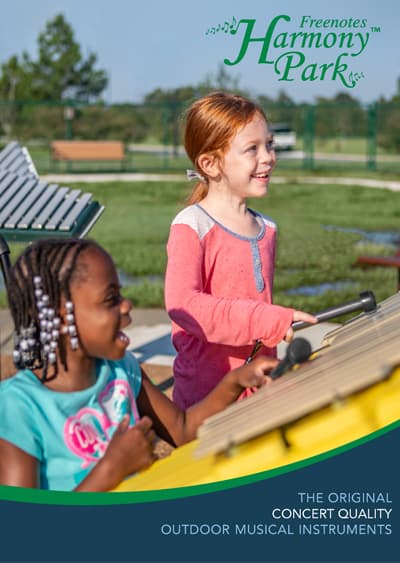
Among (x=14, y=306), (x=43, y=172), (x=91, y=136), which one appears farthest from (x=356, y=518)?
(x=91, y=136)

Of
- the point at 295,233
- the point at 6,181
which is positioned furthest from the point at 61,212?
the point at 295,233

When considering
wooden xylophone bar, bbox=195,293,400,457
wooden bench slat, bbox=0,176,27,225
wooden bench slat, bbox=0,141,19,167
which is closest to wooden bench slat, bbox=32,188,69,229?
wooden bench slat, bbox=0,176,27,225

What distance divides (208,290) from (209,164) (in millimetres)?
372

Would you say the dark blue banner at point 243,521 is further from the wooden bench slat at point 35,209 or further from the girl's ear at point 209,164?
the wooden bench slat at point 35,209

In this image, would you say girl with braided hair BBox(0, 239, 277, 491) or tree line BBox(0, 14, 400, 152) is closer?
girl with braided hair BBox(0, 239, 277, 491)

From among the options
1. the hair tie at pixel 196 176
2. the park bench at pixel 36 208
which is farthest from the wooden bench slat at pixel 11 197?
the hair tie at pixel 196 176

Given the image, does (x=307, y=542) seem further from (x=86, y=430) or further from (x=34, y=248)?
Answer: (x=34, y=248)

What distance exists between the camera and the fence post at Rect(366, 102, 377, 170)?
23.8 metres

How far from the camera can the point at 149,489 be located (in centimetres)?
193

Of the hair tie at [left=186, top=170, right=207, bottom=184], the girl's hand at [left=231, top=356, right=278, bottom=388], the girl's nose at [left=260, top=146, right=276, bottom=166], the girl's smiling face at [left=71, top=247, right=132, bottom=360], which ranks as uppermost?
the girl's nose at [left=260, top=146, right=276, bottom=166]

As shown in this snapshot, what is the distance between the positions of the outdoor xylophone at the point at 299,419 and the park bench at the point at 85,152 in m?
21.9

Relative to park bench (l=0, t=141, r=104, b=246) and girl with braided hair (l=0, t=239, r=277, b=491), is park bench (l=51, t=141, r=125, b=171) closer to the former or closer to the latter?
park bench (l=0, t=141, r=104, b=246)

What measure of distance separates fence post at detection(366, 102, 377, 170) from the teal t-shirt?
Result: 22488mm

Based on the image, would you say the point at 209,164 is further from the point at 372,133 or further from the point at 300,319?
the point at 372,133
